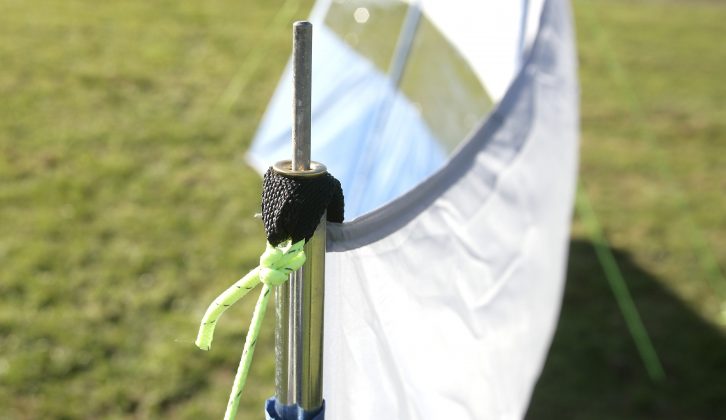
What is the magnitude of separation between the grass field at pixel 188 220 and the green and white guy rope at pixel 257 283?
47.7 inches

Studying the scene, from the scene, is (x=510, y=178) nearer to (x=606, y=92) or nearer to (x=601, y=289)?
(x=601, y=289)

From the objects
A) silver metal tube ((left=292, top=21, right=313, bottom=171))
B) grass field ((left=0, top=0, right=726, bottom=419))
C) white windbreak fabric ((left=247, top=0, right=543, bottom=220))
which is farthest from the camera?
grass field ((left=0, top=0, right=726, bottom=419))

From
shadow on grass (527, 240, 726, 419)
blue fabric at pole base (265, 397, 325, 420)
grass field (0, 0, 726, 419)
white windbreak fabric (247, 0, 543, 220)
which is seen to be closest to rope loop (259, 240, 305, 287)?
blue fabric at pole base (265, 397, 325, 420)

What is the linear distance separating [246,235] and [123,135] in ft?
3.17

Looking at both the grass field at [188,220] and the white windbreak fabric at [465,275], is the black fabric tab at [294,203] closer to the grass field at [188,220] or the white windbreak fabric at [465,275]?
the white windbreak fabric at [465,275]

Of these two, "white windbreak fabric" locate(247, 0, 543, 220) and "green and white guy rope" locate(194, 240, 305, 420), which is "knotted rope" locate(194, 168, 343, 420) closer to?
"green and white guy rope" locate(194, 240, 305, 420)

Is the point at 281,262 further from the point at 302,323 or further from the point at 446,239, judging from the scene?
the point at 446,239

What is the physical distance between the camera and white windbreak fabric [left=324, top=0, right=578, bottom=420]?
2.75ft

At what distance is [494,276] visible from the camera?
3.78ft

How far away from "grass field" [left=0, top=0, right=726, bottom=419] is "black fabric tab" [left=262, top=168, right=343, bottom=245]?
130 centimetres

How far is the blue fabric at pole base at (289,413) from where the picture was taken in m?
0.75

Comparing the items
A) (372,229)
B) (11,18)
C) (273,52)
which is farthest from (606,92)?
(372,229)

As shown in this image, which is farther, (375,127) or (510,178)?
(375,127)

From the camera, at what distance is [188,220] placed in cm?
272
